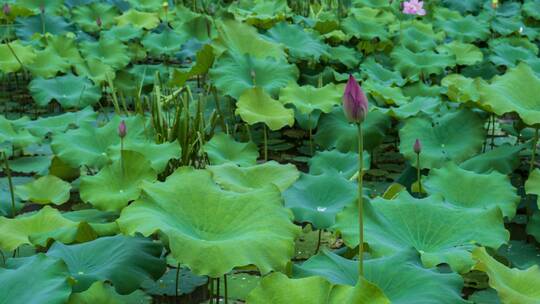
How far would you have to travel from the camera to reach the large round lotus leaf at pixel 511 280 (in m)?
1.56

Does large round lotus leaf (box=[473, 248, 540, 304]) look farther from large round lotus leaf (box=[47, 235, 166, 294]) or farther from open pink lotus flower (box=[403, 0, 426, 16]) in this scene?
open pink lotus flower (box=[403, 0, 426, 16])

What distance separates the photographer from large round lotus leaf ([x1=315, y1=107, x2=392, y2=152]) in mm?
2896

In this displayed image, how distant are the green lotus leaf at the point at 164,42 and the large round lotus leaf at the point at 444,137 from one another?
1.63 metres

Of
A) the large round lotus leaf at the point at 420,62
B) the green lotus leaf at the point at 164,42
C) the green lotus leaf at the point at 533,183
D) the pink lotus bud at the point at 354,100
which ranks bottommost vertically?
the green lotus leaf at the point at 164,42

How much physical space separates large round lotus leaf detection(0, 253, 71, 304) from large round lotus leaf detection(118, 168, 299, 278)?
201mm

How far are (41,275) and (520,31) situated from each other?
3.89 metres

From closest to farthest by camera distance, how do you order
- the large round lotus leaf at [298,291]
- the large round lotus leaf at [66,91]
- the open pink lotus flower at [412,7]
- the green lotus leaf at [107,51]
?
the large round lotus leaf at [298,291] < the large round lotus leaf at [66,91] < the green lotus leaf at [107,51] < the open pink lotus flower at [412,7]

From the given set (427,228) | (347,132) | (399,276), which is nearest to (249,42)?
(347,132)

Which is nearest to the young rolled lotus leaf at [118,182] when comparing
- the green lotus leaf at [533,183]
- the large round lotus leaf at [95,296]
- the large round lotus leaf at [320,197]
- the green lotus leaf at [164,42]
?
the large round lotus leaf at [320,197]

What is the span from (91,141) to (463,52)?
7.14 feet

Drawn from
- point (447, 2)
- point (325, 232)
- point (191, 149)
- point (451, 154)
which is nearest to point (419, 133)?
point (451, 154)

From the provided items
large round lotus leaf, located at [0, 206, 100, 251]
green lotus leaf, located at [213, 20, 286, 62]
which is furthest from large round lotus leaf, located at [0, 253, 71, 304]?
green lotus leaf, located at [213, 20, 286, 62]

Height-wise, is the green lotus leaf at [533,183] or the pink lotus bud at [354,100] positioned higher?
the pink lotus bud at [354,100]

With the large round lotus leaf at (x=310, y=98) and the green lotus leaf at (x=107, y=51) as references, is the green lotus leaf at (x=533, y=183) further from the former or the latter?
the green lotus leaf at (x=107, y=51)
